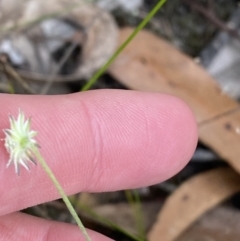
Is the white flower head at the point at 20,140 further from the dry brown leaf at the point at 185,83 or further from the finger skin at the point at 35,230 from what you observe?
the dry brown leaf at the point at 185,83

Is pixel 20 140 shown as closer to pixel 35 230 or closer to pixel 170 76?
pixel 35 230

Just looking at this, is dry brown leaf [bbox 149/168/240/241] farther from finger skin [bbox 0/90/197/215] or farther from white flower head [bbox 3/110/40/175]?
white flower head [bbox 3/110/40/175]

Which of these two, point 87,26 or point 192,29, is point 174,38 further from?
point 87,26

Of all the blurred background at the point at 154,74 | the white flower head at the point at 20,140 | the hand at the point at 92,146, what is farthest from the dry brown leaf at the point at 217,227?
the white flower head at the point at 20,140

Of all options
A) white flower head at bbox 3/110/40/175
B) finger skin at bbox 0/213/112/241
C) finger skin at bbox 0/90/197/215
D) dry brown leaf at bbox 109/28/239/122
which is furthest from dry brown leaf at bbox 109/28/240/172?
white flower head at bbox 3/110/40/175

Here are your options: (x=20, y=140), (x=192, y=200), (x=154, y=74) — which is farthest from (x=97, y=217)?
(x=20, y=140)

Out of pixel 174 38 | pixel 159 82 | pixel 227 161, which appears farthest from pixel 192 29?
pixel 227 161

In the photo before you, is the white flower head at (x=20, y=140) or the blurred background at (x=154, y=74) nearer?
the white flower head at (x=20, y=140)
